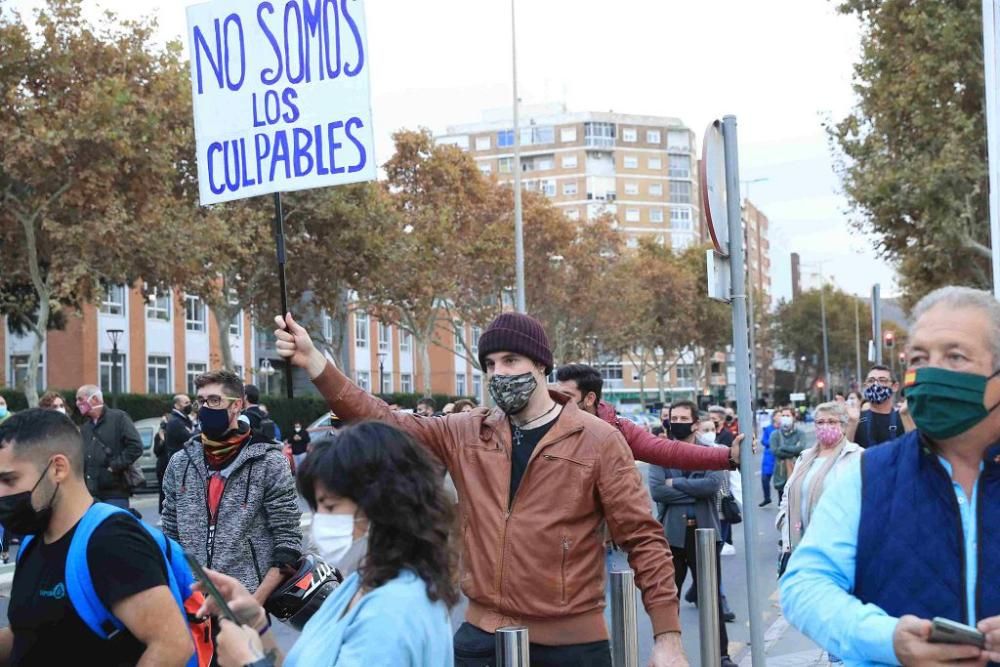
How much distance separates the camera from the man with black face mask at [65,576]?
11.3 ft

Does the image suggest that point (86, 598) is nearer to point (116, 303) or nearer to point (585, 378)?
point (585, 378)

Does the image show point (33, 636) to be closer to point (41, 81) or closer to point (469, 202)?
point (41, 81)

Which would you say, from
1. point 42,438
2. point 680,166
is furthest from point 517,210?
point 680,166

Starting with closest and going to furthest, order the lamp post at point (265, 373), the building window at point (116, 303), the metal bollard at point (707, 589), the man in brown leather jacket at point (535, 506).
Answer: the man in brown leather jacket at point (535, 506) < the metal bollard at point (707, 589) < the building window at point (116, 303) < the lamp post at point (265, 373)

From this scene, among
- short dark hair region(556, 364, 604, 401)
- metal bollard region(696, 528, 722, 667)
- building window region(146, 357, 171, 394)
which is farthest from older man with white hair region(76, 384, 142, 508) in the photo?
building window region(146, 357, 171, 394)

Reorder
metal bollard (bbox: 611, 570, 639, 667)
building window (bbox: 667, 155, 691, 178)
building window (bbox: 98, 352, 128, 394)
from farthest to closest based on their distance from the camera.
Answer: building window (bbox: 667, 155, 691, 178), building window (bbox: 98, 352, 128, 394), metal bollard (bbox: 611, 570, 639, 667)

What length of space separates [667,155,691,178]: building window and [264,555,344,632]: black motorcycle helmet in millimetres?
120313

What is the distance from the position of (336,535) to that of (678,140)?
12483 centimetres

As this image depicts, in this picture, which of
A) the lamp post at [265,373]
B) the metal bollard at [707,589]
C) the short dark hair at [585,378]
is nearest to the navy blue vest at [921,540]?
the metal bollard at [707,589]

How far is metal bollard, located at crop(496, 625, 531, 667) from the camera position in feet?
13.2

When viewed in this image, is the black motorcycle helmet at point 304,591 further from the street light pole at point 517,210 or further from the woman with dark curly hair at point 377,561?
the street light pole at point 517,210

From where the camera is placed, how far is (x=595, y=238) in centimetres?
5528

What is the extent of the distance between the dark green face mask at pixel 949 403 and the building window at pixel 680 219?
12205 centimetres

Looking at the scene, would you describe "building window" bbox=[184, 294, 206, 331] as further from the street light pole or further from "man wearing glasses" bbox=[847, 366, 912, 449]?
"man wearing glasses" bbox=[847, 366, 912, 449]
